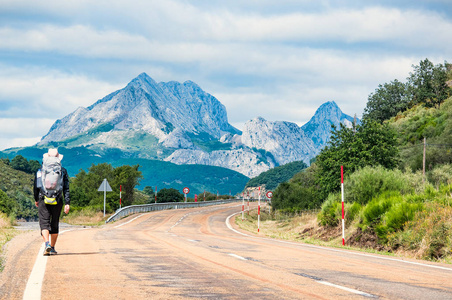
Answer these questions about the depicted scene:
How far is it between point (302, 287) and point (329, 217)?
17.4 m

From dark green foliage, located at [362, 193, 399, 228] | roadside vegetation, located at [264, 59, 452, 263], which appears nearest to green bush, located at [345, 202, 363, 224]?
roadside vegetation, located at [264, 59, 452, 263]

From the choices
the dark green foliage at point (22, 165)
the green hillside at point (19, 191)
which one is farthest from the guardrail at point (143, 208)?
the dark green foliage at point (22, 165)

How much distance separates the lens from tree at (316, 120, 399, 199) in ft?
123

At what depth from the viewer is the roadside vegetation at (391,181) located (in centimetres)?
1451

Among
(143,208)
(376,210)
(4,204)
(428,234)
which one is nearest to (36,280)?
(428,234)

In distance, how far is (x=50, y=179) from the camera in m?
9.79

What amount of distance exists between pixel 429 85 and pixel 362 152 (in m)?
49.6

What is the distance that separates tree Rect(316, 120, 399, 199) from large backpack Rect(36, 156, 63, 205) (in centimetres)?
2958

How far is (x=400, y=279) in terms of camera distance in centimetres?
730

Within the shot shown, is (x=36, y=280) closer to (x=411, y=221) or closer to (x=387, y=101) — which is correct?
(x=411, y=221)

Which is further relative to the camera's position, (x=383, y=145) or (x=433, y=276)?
(x=383, y=145)

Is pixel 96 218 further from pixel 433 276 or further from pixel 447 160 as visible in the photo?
pixel 433 276

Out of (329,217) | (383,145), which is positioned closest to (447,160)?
(383,145)

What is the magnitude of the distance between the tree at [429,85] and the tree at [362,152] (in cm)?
3400
